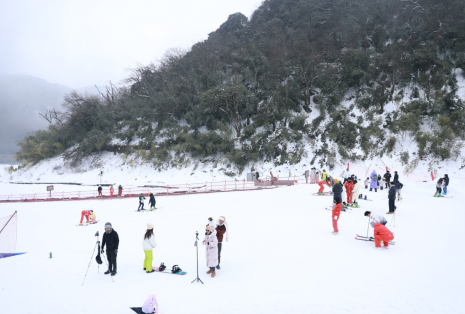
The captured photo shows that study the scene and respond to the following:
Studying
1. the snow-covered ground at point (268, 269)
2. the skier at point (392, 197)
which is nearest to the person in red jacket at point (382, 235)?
the snow-covered ground at point (268, 269)

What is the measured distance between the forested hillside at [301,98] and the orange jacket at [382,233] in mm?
22955

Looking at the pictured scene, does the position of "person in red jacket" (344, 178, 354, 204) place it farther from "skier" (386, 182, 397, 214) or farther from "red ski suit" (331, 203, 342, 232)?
"red ski suit" (331, 203, 342, 232)

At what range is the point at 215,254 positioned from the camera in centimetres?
732

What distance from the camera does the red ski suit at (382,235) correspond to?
856cm

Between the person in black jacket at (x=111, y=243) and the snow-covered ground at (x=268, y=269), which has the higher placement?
the person in black jacket at (x=111, y=243)

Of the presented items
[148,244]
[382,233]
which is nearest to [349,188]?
[382,233]

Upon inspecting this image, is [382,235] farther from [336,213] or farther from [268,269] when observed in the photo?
[268,269]

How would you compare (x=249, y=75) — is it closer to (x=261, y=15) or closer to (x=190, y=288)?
(x=261, y=15)

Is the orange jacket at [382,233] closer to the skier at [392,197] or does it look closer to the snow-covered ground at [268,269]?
the snow-covered ground at [268,269]

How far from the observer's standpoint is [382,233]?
8594 millimetres

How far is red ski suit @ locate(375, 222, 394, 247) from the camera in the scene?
8.56 meters

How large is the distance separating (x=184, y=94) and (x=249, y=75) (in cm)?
1106

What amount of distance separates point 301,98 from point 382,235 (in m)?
32.2

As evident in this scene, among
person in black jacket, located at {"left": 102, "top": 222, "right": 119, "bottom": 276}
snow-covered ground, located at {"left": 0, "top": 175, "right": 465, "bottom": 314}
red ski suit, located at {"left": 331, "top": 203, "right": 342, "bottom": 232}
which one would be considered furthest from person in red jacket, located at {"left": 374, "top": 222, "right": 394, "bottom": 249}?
person in black jacket, located at {"left": 102, "top": 222, "right": 119, "bottom": 276}
